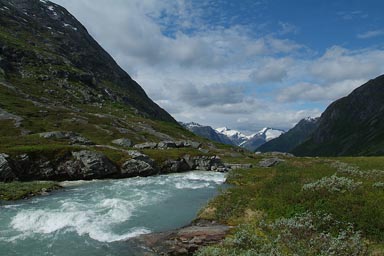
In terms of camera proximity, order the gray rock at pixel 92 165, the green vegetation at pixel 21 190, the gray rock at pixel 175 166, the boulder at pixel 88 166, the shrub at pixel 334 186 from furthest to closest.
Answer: the gray rock at pixel 175 166 < the gray rock at pixel 92 165 < the boulder at pixel 88 166 < the green vegetation at pixel 21 190 < the shrub at pixel 334 186

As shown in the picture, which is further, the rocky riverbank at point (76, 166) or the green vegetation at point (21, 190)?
the rocky riverbank at point (76, 166)

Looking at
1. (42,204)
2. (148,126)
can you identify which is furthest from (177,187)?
(148,126)

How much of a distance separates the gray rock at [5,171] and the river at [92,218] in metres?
11.4

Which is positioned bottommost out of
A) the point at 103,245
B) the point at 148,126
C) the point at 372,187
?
the point at 103,245

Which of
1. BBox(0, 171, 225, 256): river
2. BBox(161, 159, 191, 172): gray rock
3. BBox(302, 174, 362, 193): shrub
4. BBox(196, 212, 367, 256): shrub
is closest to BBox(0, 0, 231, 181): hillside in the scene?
BBox(161, 159, 191, 172): gray rock

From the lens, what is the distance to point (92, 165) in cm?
6150

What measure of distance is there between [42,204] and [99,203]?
630 centimetres

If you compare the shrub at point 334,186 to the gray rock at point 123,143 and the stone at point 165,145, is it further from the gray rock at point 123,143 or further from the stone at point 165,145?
the gray rock at point 123,143

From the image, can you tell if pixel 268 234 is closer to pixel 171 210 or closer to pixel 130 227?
pixel 130 227

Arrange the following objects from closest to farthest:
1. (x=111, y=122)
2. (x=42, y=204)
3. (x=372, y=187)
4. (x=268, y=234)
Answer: (x=268, y=234) → (x=372, y=187) → (x=42, y=204) → (x=111, y=122)

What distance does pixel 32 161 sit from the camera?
5866 centimetres

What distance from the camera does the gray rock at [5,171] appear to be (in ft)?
170

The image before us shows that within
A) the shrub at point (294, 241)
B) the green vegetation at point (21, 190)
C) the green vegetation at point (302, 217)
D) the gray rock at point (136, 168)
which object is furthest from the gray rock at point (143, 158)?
the shrub at point (294, 241)

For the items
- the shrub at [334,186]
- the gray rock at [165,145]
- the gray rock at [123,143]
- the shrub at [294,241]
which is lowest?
the shrub at [294,241]
